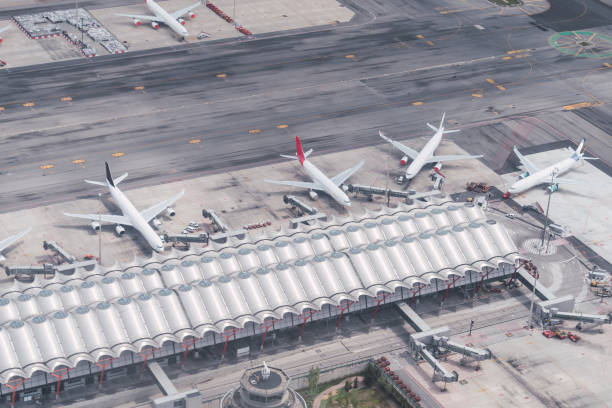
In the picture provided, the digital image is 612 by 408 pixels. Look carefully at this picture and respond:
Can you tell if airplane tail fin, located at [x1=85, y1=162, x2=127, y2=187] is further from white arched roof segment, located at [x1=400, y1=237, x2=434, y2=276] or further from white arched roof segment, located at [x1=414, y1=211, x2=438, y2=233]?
white arched roof segment, located at [x1=414, y1=211, x2=438, y2=233]

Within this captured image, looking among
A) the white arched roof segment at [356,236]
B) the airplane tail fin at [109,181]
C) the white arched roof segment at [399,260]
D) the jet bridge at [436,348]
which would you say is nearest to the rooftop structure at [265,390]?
the jet bridge at [436,348]

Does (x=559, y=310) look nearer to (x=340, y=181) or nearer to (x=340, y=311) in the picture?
(x=340, y=311)

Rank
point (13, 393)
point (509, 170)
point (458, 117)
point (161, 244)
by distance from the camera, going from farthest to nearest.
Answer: point (458, 117)
point (509, 170)
point (161, 244)
point (13, 393)

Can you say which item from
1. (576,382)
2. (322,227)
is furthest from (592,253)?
(322,227)

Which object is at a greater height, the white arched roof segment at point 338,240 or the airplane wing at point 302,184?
the white arched roof segment at point 338,240

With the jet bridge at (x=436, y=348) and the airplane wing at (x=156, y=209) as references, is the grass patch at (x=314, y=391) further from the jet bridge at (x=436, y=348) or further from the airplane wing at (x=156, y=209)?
the airplane wing at (x=156, y=209)
